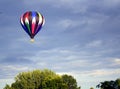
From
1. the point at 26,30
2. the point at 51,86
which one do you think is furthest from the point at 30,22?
the point at 51,86

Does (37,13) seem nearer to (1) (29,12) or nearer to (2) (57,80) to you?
(1) (29,12)

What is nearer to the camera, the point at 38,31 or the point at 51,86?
the point at 38,31

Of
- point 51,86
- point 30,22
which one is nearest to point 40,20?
point 30,22

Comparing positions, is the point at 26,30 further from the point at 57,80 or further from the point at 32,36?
the point at 57,80

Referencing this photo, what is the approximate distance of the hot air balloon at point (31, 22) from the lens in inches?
4454

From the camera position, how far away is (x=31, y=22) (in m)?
115

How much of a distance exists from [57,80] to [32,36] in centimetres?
8961

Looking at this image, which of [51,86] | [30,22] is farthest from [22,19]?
[51,86]

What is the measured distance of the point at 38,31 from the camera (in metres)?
113

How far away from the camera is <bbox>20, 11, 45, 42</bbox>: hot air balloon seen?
Answer: 113 meters

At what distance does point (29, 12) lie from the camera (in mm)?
117750

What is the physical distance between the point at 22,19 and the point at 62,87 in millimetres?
86617

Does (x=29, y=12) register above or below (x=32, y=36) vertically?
above

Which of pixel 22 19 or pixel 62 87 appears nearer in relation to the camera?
pixel 22 19
